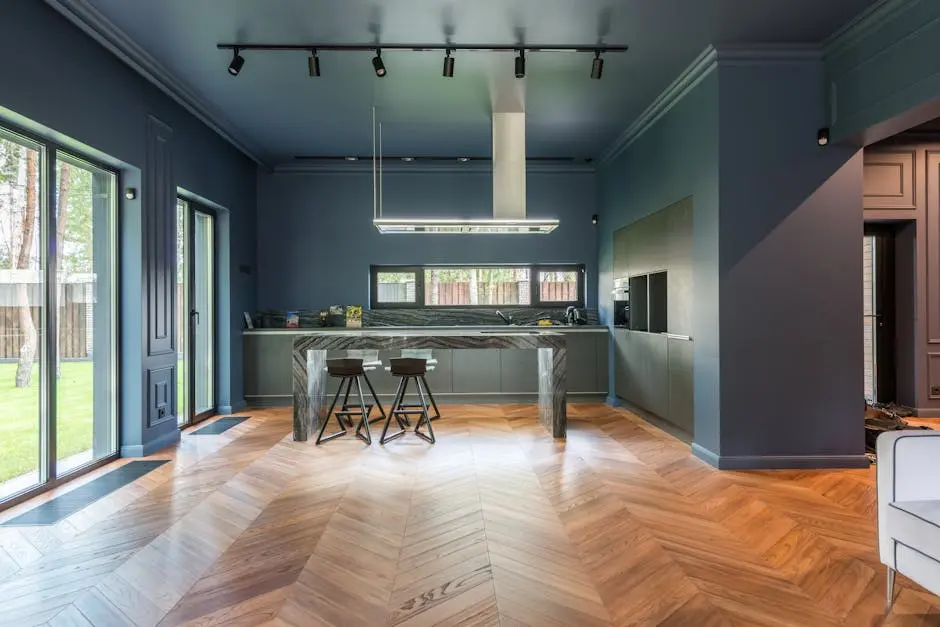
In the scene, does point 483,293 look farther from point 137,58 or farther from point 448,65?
point 137,58

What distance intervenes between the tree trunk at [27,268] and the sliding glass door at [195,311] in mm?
1549

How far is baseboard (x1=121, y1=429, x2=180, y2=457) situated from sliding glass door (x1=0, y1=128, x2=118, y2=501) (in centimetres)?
10

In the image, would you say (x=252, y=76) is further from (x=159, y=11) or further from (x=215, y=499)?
(x=215, y=499)

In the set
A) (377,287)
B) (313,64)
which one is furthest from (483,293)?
(313,64)

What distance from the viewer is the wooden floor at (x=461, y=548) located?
2.01 meters

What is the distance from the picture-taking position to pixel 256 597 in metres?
2.10

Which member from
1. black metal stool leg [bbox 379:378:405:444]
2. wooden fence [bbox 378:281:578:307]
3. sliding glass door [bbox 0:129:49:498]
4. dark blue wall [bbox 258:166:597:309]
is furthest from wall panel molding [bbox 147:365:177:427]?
wooden fence [bbox 378:281:578:307]

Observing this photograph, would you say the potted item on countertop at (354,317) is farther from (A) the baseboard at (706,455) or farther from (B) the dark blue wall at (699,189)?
(A) the baseboard at (706,455)

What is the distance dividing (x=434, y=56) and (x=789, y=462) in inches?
154

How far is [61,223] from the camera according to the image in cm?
358

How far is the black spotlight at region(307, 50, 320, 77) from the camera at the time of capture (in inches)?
149

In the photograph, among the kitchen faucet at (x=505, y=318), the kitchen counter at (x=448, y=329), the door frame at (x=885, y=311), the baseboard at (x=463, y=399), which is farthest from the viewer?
the kitchen faucet at (x=505, y=318)

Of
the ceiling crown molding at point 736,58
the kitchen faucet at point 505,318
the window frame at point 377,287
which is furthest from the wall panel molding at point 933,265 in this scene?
the window frame at point 377,287

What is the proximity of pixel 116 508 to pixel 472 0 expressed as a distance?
3.65m
